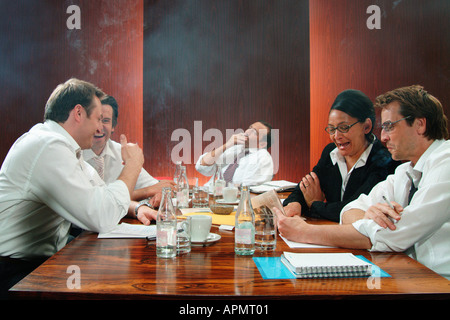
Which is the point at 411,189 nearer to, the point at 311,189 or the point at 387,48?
the point at 311,189

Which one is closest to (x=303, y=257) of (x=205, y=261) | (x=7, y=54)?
(x=205, y=261)

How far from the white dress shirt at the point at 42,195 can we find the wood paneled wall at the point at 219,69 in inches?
120

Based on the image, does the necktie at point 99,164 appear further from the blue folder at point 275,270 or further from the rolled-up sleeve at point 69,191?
the blue folder at point 275,270

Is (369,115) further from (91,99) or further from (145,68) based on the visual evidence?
(145,68)

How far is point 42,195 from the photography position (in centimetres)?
138

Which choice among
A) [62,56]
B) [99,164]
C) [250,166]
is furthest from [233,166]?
[62,56]

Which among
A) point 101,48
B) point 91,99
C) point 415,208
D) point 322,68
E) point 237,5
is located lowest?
point 415,208

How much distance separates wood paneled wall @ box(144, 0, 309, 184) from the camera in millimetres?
4414

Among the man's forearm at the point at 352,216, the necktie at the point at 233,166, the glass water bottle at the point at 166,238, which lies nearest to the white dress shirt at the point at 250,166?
the necktie at the point at 233,166

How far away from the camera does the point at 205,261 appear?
1.03 meters

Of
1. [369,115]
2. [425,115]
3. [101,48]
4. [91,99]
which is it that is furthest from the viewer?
[101,48]

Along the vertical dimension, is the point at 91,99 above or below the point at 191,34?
below

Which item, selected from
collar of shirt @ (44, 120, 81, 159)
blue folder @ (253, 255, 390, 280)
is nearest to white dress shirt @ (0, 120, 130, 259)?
collar of shirt @ (44, 120, 81, 159)

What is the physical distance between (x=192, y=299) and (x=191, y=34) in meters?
4.11
